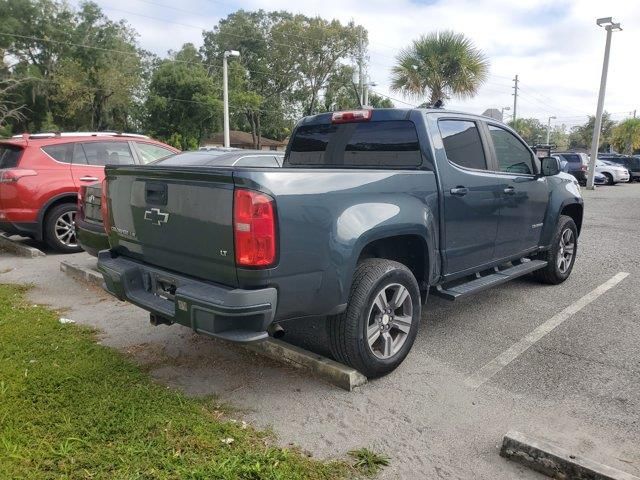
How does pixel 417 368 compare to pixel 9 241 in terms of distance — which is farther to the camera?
pixel 9 241

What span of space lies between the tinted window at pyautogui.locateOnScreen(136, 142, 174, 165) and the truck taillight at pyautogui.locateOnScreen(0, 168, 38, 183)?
1640mm

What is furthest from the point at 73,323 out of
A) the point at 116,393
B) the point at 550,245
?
the point at 550,245

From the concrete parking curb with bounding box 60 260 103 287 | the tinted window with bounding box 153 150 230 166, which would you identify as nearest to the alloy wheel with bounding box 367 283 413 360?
the concrete parking curb with bounding box 60 260 103 287

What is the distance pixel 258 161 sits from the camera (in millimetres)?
7594

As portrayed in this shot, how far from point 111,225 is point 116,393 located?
1276 mm

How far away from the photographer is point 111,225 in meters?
3.92

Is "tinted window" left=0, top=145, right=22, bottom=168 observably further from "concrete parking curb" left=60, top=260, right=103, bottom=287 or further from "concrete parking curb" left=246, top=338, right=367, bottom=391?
"concrete parking curb" left=246, top=338, right=367, bottom=391

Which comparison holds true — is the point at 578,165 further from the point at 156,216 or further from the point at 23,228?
the point at 156,216

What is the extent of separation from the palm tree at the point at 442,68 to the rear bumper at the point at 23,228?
14.7 meters

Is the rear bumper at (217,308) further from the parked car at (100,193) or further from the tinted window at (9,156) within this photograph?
the tinted window at (9,156)

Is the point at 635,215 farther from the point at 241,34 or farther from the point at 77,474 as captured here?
the point at 241,34

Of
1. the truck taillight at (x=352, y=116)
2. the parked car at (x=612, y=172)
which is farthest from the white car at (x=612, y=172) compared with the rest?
the truck taillight at (x=352, y=116)

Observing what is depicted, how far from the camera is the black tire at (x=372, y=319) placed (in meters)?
3.37

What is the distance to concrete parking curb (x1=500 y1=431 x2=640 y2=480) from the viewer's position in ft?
8.08
